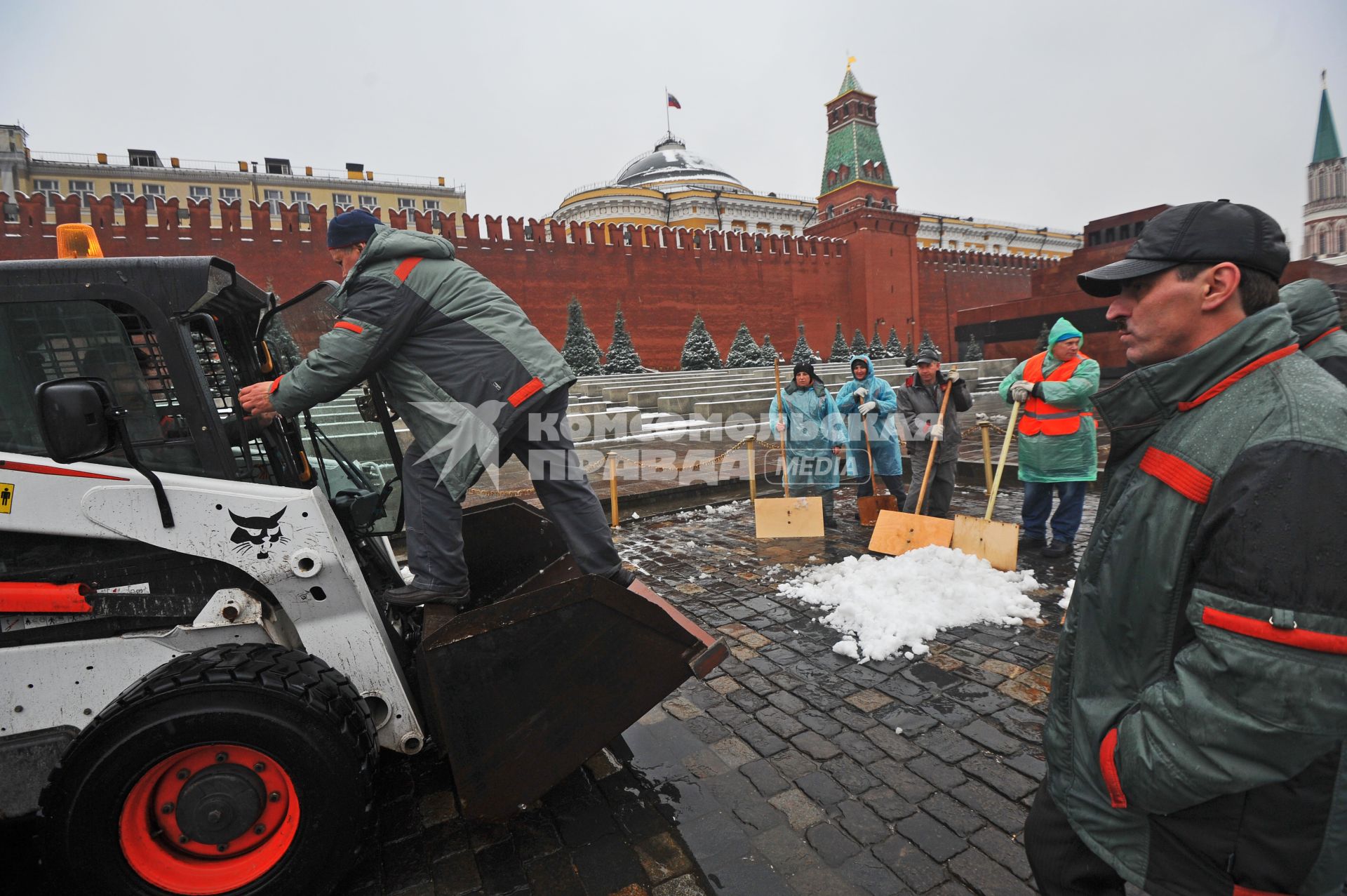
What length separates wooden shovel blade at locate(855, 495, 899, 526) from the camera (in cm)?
671

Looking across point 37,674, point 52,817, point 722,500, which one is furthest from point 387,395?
point 722,500

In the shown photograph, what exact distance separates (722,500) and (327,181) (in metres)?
52.6

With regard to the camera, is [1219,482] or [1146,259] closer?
[1219,482]

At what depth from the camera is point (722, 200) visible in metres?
58.0

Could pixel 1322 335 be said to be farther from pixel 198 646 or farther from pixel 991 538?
pixel 198 646

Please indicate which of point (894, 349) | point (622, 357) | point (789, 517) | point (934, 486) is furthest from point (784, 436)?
point (894, 349)

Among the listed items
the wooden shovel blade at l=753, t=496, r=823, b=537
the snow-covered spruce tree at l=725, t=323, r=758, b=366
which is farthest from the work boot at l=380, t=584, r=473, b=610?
the snow-covered spruce tree at l=725, t=323, r=758, b=366

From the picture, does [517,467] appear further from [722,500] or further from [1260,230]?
[1260,230]

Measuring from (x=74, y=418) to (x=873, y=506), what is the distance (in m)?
6.25

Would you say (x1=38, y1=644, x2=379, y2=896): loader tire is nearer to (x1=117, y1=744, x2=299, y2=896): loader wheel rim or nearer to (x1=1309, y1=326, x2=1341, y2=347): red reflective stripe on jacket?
(x1=117, y1=744, x2=299, y2=896): loader wheel rim

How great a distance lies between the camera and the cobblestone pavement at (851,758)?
2.21m

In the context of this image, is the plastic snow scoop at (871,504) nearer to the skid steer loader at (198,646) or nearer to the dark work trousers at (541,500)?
the dark work trousers at (541,500)

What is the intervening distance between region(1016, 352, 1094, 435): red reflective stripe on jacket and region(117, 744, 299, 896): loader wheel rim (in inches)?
224

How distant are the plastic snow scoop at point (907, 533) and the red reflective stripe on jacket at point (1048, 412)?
1093 mm
